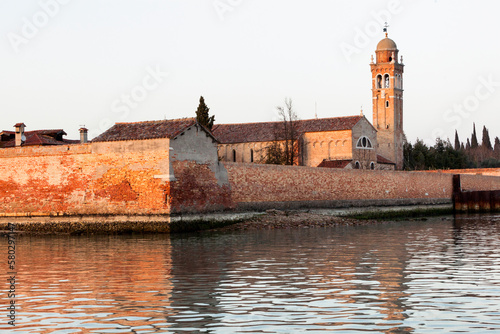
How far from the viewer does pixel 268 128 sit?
55.7m

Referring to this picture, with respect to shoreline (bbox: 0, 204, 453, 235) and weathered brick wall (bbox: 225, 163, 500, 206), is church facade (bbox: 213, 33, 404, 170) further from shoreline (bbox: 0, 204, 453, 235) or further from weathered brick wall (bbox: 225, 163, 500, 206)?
shoreline (bbox: 0, 204, 453, 235)

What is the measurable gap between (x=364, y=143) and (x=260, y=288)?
4423 centimetres

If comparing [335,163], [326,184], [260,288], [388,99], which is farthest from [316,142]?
[260,288]

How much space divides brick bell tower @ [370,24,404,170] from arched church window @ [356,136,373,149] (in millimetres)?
15679

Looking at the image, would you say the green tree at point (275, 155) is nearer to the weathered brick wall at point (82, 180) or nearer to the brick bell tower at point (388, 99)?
the brick bell tower at point (388, 99)

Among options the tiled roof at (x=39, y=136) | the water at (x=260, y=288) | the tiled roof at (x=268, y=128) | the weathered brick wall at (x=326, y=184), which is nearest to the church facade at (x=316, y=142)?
the tiled roof at (x=268, y=128)

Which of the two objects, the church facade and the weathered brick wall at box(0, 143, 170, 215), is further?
the church facade

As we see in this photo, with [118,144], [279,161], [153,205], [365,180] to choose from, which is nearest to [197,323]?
[153,205]

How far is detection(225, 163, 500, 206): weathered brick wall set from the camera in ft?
94.7

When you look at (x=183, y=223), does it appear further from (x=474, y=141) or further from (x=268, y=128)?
(x=474, y=141)

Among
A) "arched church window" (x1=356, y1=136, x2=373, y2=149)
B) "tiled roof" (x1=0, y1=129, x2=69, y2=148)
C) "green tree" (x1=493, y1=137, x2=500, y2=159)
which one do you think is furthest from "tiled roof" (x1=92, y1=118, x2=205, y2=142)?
"green tree" (x1=493, y1=137, x2=500, y2=159)

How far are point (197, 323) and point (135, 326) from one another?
70 centimetres

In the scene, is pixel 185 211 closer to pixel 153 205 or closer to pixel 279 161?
pixel 153 205

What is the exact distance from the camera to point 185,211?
24.7 meters
